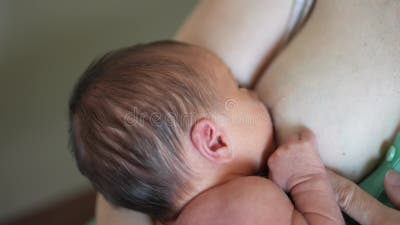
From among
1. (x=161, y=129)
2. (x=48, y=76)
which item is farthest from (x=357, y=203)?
(x=48, y=76)

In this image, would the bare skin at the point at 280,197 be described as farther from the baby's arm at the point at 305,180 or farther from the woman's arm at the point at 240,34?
the woman's arm at the point at 240,34

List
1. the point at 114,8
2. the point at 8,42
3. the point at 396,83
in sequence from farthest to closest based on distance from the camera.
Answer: the point at 114,8 < the point at 8,42 < the point at 396,83

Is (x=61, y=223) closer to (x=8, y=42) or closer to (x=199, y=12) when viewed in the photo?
(x=8, y=42)

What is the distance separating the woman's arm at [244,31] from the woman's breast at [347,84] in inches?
3.2

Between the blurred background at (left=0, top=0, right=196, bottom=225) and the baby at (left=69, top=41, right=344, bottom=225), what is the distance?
874mm

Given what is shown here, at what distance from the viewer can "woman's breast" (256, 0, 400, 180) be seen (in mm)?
646

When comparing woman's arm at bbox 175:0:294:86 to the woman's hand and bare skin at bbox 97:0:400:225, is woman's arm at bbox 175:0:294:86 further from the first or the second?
the woman's hand

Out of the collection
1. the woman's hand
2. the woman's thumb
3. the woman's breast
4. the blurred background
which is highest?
the woman's breast

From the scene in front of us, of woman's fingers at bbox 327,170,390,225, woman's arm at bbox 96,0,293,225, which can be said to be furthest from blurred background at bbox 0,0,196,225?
woman's fingers at bbox 327,170,390,225

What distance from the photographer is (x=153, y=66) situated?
27.8 inches

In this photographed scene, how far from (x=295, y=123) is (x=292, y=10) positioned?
8.1 inches

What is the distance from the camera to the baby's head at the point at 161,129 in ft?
2.19

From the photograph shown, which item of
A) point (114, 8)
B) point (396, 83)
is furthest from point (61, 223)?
point (396, 83)

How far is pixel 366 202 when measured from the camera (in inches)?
25.4
